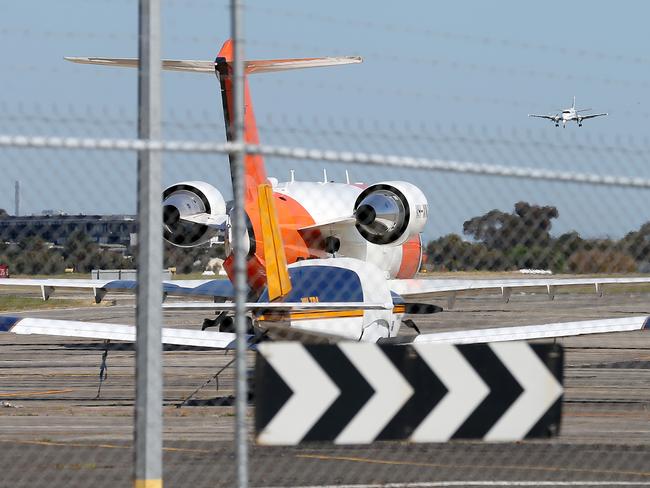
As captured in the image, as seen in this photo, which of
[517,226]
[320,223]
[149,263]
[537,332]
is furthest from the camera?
[320,223]

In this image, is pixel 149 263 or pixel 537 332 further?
pixel 537 332

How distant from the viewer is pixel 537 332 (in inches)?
639

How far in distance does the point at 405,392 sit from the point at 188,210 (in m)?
15.9

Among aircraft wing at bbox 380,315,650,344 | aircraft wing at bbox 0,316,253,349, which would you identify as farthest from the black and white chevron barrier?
aircraft wing at bbox 0,316,253,349

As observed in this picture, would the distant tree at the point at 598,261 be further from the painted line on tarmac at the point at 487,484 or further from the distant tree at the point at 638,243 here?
the painted line on tarmac at the point at 487,484

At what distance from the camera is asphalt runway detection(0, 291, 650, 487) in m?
9.62

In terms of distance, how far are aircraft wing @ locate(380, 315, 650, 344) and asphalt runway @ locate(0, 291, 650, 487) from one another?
2.99 ft

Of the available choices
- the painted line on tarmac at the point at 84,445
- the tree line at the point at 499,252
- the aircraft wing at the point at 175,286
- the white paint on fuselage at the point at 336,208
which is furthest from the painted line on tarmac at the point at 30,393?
the tree line at the point at 499,252

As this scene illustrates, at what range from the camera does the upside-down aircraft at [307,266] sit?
50.9 ft

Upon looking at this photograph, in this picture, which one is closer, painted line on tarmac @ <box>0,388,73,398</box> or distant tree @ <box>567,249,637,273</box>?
distant tree @ <box>567,249,637,273</box>

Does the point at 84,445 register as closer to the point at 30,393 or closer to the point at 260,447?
the point at 260,447

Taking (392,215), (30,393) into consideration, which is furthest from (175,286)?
(30,393)

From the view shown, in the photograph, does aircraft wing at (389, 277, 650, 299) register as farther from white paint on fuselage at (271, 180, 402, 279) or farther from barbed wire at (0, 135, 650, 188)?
barbed wire at (0, 135, 650, 188)

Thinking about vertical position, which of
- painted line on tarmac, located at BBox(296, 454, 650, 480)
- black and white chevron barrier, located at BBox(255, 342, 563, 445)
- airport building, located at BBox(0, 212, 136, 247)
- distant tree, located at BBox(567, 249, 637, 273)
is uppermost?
airport building, located at BBox(0, 212, 136, 247)
